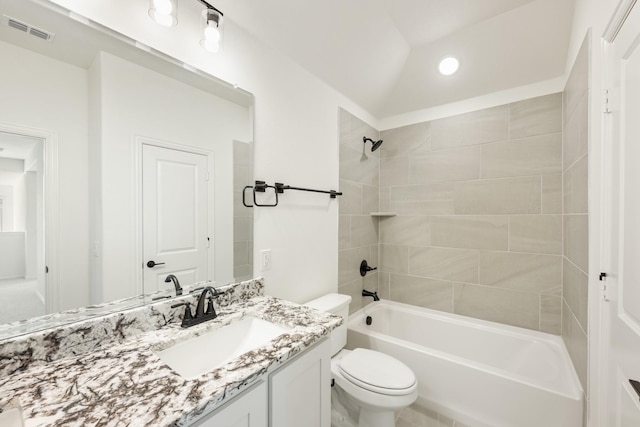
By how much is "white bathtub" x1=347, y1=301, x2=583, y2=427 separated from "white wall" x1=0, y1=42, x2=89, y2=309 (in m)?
1.80

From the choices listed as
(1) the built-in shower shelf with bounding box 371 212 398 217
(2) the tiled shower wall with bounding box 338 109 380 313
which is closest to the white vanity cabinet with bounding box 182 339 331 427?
(2) the tiled shower wall with bounding box 338 109 380 313

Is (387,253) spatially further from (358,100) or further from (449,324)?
(358,100)

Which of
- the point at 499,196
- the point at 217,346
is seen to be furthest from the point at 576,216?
the point at 217,346

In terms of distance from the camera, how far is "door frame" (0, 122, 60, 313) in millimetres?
858

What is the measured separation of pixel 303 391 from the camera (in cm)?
100

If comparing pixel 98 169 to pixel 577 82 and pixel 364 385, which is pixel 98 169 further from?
pixel 577 82

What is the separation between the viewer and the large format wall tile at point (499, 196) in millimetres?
2002

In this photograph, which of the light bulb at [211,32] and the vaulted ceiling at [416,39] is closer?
the light bulb at [211,32]

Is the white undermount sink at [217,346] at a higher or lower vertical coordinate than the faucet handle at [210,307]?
lower

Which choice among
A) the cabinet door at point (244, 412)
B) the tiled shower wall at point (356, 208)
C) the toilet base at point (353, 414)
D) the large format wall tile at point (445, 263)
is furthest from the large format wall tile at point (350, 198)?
the cabinet door at point (244, 412)

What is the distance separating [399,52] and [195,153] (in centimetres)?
179

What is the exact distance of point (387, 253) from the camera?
2691mm

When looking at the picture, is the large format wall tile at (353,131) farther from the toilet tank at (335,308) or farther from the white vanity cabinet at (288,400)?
the white vanity cabinet at (288,400)

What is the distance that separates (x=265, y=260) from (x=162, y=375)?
0.83 meters
